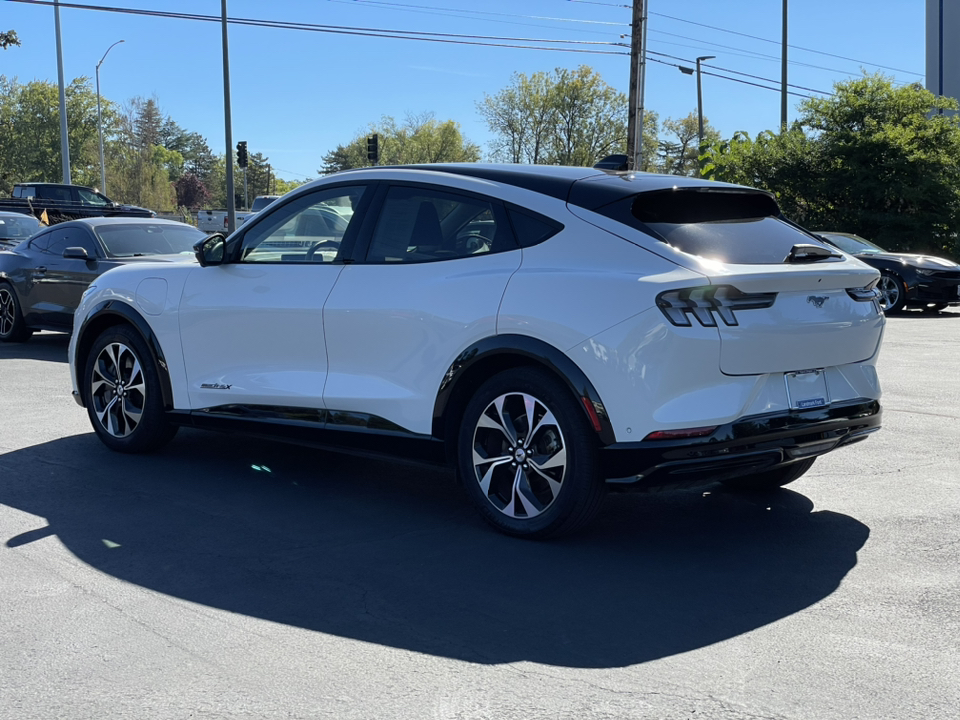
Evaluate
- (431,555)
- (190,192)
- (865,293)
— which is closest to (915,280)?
(865,293)

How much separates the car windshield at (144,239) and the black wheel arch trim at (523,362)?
26.3 feet

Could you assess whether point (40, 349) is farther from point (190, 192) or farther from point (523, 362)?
point (190, 192)

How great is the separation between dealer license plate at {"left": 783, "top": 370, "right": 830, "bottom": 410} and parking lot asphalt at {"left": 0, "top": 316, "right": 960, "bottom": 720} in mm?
649

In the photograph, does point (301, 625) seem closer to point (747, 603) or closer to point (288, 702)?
point (288, 702)

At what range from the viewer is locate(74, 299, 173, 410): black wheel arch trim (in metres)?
6.40

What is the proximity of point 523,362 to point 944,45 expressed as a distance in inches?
1352

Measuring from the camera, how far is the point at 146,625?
3.82 metres

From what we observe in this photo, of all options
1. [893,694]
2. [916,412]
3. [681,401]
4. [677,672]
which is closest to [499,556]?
[681,401]

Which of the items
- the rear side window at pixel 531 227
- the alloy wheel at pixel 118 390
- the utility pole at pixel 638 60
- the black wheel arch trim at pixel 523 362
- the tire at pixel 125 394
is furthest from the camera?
the utility pole at pixel 638 60

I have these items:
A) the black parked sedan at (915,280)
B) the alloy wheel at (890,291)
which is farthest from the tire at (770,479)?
the alloy wheel at (890,291)

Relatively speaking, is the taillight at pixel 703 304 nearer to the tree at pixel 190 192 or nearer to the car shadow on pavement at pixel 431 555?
the car shadow on pavement at pixel 431 555

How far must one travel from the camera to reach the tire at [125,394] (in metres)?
6.54

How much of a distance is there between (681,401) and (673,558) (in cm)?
73

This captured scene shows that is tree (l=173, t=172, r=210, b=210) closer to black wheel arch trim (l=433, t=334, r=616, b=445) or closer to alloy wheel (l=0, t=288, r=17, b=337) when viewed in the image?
alloy wheel (l=0, t=288, r=17, b=337)
